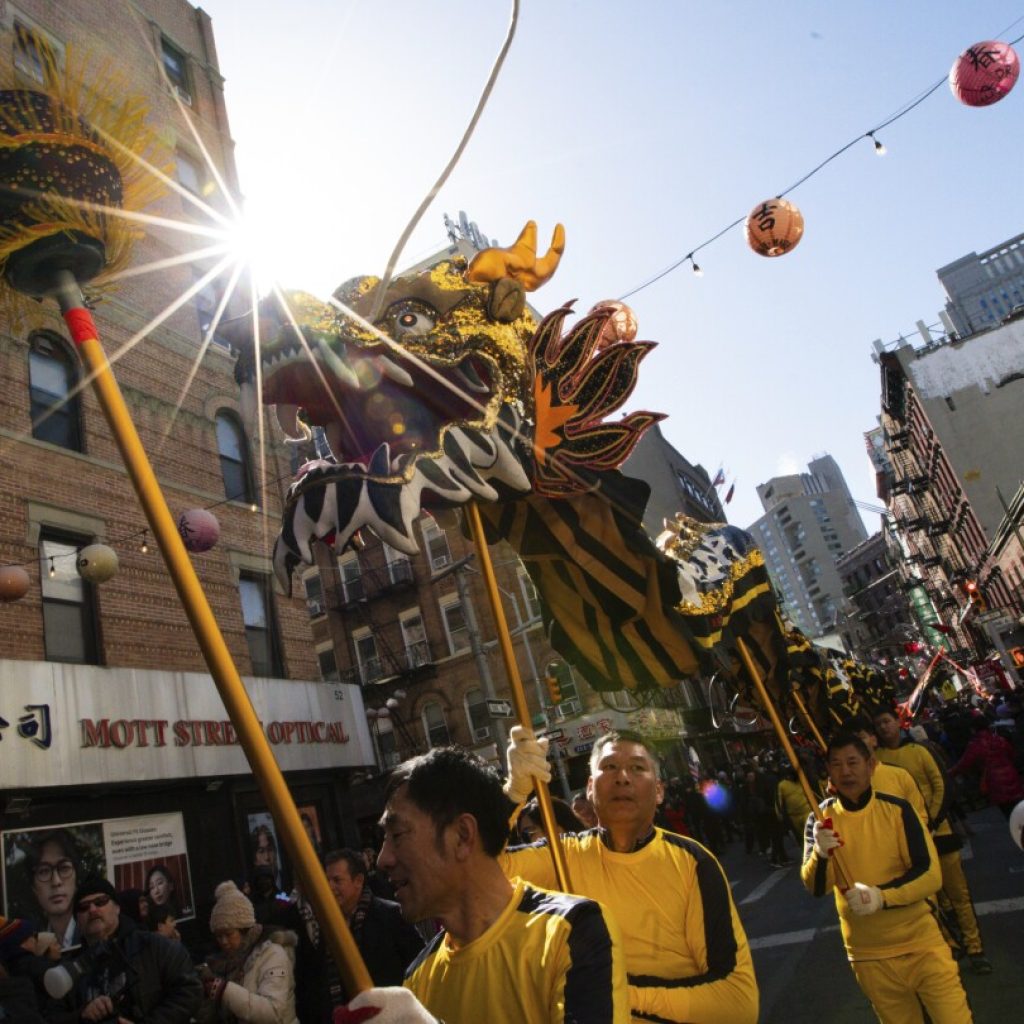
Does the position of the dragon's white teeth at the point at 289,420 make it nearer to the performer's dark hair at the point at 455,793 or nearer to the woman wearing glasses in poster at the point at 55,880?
the performer's dark hair at the point at 455,793

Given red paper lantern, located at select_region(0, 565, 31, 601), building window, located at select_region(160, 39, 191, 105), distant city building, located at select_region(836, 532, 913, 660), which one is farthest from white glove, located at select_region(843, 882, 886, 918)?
distant city building, located at select_region(836, 532, 913, 660)

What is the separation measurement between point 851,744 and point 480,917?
3138mm

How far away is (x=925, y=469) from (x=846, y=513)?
113 meters

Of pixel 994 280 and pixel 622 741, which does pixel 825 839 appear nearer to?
pixel 622 741

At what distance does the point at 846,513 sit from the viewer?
158m

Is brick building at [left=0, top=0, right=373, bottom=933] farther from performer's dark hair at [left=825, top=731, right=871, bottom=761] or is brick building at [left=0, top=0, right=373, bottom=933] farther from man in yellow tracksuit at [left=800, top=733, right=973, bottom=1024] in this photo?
man in yellow tracksuit at [left=800, top=733, right=973, bottom=1024]

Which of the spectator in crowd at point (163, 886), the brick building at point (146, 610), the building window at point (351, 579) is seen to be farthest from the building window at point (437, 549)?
the spectator in crowd at point (163, 886)

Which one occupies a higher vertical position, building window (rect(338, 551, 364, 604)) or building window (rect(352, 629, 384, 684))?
building window (rect(338, 551, 364, 604))

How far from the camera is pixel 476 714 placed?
29906mm

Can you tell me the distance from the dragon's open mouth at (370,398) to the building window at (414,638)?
2847 centimetres

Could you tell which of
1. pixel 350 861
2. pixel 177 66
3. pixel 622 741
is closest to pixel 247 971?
pixel 350 861

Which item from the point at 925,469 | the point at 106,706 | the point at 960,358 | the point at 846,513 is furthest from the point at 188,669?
the point at 846,513

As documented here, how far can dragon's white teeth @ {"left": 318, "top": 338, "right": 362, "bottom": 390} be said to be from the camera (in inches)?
111

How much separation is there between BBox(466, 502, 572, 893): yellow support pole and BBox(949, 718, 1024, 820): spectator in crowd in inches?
331
